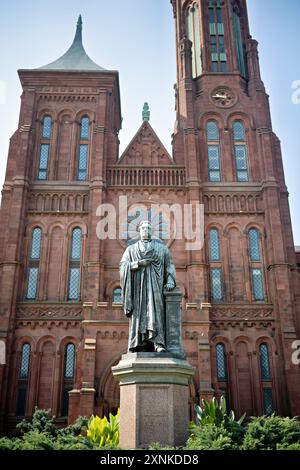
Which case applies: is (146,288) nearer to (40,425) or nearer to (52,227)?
(40,425)

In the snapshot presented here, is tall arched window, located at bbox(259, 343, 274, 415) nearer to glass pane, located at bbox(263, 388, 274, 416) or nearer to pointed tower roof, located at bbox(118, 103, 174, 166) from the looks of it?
glass pane, located at bbox(263, 388, 274, 416)

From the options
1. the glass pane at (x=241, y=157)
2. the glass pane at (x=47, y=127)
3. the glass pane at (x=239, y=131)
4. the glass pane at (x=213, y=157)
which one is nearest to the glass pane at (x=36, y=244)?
the glass pane at (x=47, y=127)

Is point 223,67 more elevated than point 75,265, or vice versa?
point 223,67

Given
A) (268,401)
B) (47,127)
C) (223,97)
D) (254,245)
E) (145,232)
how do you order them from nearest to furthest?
(145,232) < (268,401) < (254,245) < (47,127) < (223,97)

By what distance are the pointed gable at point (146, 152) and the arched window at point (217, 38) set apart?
7.24 m

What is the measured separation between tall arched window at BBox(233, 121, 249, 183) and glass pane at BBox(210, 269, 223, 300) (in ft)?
20.6

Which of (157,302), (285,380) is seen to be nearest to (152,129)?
(285,380)

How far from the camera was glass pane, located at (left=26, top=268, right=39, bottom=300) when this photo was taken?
26047 millimetres

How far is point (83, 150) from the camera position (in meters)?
30.2

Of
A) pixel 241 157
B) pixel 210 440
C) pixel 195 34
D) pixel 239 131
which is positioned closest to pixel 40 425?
pixel 210 440

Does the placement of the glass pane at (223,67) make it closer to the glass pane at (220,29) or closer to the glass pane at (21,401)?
the glass pane at (220,29)

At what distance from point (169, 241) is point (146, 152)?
6.46m

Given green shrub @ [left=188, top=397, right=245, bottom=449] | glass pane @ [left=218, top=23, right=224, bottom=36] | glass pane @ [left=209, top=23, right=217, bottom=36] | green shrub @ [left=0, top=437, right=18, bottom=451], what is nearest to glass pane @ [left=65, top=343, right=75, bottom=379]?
green shrub @ [left=188, top=397, right=245, bottom=449]

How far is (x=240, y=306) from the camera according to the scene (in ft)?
84.4
